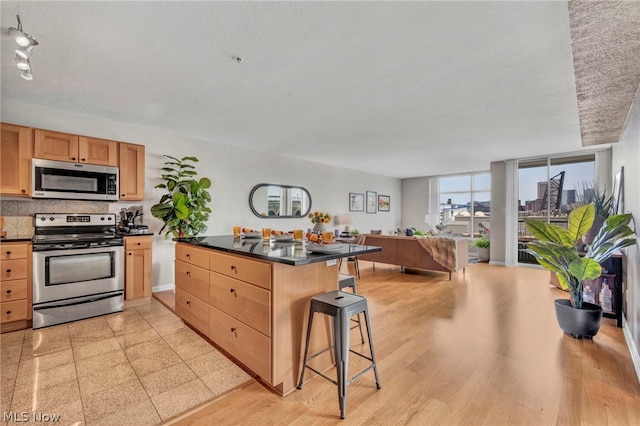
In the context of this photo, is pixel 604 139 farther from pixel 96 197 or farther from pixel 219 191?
pixel 96 197

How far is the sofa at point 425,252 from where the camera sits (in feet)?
16.6

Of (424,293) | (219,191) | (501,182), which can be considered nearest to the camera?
(424,293)

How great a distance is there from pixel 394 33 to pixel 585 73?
4.68 feet

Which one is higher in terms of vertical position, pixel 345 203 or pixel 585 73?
pixel 585 73

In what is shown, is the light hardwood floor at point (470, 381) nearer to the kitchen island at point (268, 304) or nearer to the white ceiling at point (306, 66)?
the kitchen island at point (268, 304)

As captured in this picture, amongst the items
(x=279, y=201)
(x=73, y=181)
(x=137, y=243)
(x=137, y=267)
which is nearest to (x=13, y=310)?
(x=137, y=267)

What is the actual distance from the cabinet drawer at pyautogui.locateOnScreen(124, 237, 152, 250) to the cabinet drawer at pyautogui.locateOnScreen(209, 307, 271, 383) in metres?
1.86

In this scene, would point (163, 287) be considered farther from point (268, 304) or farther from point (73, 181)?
point (268, 304)

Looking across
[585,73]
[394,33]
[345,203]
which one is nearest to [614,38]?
[585,73]

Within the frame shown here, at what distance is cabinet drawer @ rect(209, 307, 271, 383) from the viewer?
6.15ft

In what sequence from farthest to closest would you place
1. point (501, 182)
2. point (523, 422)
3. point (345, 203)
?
point (345, 203)
point (501, 182)
point (523, 422)

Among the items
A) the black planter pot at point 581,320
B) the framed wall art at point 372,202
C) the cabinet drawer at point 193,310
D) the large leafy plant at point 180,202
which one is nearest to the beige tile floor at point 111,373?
the cabinet drawer at point 193,310

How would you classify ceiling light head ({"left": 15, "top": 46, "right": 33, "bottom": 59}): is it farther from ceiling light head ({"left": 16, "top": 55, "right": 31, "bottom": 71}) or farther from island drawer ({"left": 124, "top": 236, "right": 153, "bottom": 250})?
island drawer ({"left": 124, "top": 236, "right": 153, "bottom": 250})

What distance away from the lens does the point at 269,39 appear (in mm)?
2080
